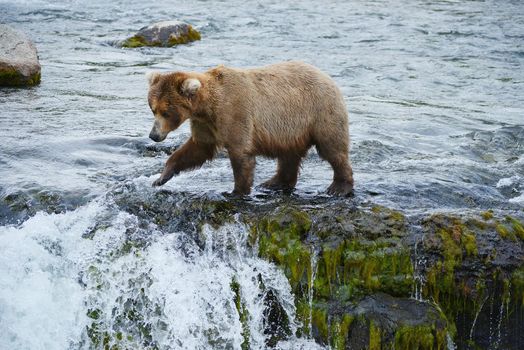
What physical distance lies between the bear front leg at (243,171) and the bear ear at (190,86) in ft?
2.32

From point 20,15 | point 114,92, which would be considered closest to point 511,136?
point 114,92

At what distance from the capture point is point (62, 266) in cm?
607

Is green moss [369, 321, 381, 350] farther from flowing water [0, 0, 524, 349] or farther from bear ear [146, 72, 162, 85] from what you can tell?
bear ear [146, 72, 162, 85]

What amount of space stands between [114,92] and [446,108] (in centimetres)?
523

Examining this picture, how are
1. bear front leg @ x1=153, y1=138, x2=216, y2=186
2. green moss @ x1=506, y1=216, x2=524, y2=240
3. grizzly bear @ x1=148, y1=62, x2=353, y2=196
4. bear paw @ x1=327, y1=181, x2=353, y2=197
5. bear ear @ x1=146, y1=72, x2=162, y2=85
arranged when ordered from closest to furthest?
1. green moss @ x1=506, y1=216, x2=524, y2=240
2. bear ear @ x1=146, y1=72, x2=162, y2=85
3. grizzly bear @ x1=148, y1=62, x2=353, y2=196
4. bear front leg @ x1=153, y1=138, x2=216, y2=186
5. bear paw @ x1=327, y1=181, x2=353, y2=197

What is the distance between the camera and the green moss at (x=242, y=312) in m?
5.95

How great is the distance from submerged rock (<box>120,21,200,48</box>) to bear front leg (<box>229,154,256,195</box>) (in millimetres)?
9690

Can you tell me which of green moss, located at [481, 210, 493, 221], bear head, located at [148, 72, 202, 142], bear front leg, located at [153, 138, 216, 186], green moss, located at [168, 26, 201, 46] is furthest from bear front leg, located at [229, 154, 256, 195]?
green moss, located at [168, 26, 201, 46]

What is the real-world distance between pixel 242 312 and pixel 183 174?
2.19m

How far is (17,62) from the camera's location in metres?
11.3

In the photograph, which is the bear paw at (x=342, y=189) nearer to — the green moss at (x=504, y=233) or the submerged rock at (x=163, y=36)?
the green moss at (x=504, y=233)

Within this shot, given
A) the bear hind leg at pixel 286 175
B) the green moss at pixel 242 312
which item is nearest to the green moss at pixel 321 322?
the green moss at pixel 242 312

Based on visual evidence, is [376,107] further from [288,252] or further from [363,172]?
[288,252]

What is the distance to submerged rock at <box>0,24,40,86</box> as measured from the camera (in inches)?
439
